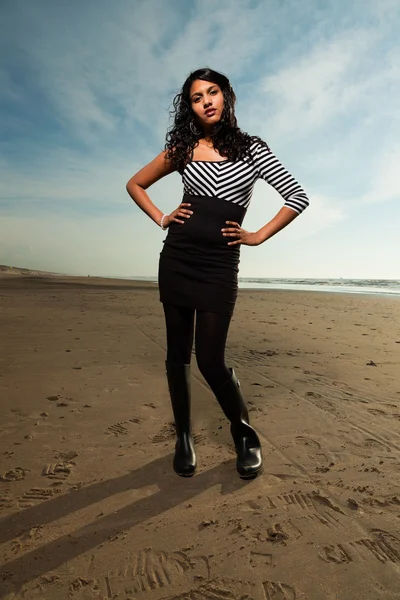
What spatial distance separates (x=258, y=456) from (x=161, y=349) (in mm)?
3359

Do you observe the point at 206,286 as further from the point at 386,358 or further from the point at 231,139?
the point at 386,358

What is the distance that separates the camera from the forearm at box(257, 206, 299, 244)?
2.26 meters

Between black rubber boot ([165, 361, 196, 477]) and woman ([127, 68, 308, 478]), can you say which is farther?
black rubber boot ([165, 361, 196, 477])

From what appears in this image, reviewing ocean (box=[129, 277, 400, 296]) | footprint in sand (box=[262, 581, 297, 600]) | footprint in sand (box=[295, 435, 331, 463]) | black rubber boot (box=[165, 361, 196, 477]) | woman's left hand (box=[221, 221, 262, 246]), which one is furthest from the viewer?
ocean (box=[129, 277, 400, 296])

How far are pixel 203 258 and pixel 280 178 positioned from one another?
25.1 inches

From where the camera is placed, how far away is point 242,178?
224 centimetres

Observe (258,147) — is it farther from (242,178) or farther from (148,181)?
(148,181)

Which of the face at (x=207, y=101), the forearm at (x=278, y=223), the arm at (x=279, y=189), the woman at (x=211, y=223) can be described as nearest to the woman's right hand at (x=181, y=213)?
the woman at (x=211, y=223)

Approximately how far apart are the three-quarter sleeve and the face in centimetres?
33

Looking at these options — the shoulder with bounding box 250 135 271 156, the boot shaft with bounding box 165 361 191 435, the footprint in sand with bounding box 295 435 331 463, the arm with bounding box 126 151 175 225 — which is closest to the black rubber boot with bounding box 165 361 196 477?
the boot shaft with bounding box 165 361 191 435

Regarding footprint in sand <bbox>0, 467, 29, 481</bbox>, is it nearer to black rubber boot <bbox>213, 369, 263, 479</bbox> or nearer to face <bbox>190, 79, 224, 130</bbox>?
black rubber boot <bbox>213, 369, 263, 479</bbox>

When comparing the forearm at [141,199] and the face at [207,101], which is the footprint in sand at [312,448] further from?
the face at [207,101]

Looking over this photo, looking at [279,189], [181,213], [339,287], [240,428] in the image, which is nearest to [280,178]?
[279,189]

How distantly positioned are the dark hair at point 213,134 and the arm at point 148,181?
71mm
